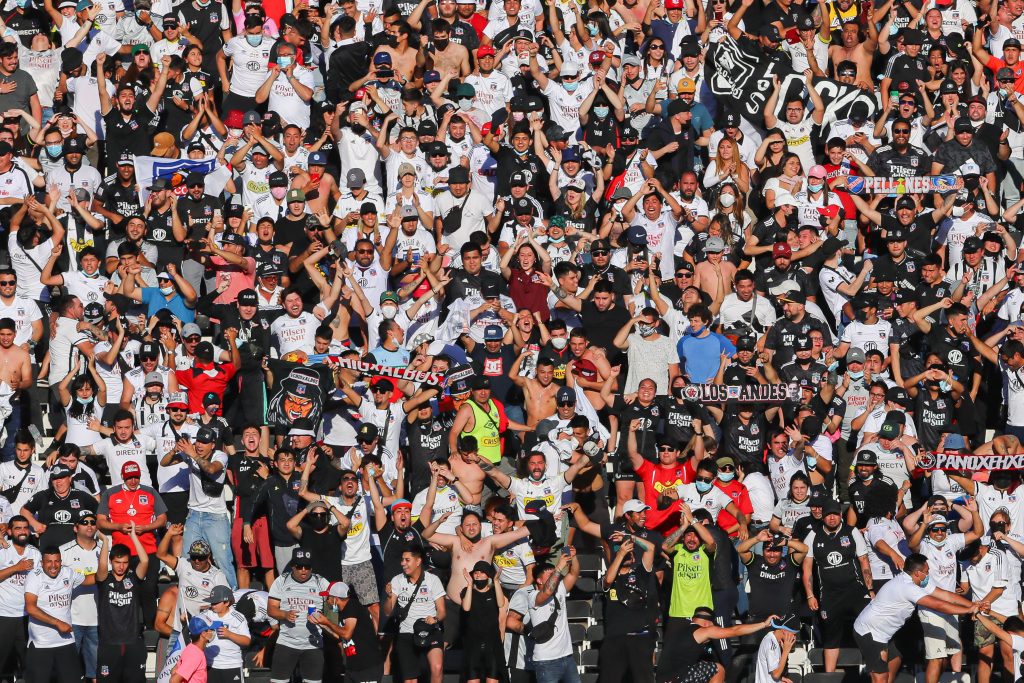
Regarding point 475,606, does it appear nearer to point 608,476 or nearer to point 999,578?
point 608,476

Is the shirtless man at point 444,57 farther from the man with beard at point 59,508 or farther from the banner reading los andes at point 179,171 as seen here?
the man with beard at point 59,508

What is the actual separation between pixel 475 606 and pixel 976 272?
23.9 ft

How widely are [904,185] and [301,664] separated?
895 centimetres

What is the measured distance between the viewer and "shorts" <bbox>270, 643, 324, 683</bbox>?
67.3 feet

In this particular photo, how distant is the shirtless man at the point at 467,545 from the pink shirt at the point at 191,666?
237 cm

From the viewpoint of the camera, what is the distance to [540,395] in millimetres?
22125

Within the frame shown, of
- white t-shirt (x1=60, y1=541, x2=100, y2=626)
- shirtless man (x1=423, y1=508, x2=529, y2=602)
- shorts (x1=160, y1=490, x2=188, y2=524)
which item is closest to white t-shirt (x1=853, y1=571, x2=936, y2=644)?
shirtless man (x1=423, y1=508, x2=529, y2=602)

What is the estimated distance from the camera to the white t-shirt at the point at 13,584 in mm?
20719

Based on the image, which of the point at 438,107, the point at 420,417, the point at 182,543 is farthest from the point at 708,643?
the point at 438,107

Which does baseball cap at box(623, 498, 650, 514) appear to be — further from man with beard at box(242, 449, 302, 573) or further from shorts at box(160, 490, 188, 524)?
shorts at box(160, 490, 188, 524)

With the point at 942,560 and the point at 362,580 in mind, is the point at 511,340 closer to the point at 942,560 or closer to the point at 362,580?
the point at 362,580

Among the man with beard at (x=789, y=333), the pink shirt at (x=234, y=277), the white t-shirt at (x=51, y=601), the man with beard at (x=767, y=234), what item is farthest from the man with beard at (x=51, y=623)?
the man with beard at (x=767, y=234)

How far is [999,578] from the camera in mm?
21266

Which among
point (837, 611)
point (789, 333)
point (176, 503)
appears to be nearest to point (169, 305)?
point (176, 503)
